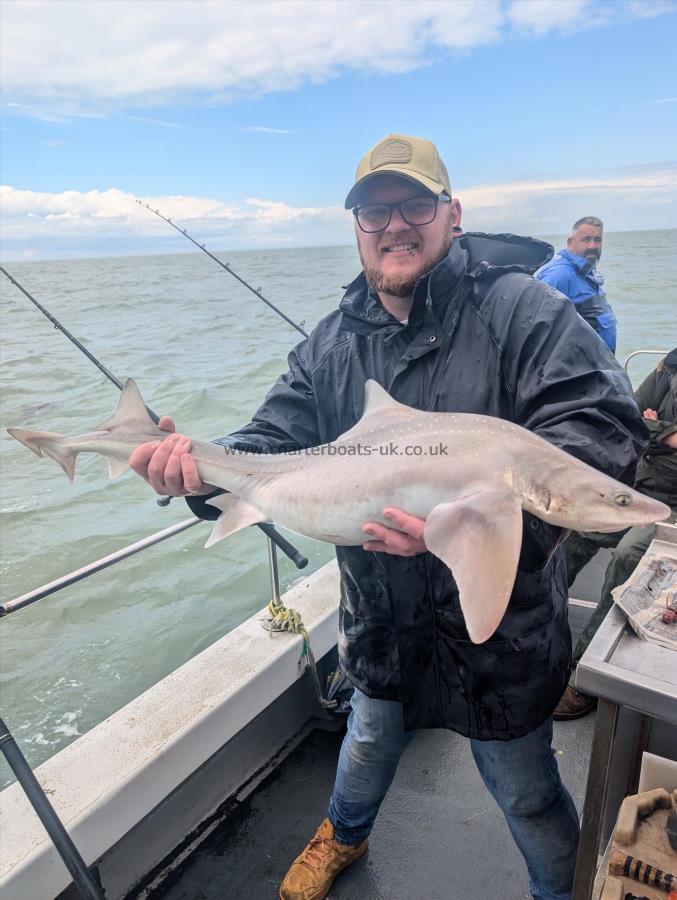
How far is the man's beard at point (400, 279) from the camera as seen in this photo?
2230mm

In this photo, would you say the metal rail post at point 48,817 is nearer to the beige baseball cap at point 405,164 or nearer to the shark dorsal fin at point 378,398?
the shark dorsal fin at point 378,398

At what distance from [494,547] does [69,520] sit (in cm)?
979

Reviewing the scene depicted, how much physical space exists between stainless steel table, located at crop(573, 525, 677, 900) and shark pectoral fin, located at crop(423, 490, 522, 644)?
274mm

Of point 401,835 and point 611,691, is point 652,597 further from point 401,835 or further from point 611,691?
point 401,835

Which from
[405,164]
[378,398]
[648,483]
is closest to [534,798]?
[378,398]

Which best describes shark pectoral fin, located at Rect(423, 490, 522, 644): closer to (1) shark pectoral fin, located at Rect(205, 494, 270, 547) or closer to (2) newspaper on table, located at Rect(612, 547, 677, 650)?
(2) newspaper on table, located at Rect(612, 547, 677, 650)

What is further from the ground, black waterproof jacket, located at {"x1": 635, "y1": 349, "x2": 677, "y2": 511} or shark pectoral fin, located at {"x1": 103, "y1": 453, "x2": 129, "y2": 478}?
shark pectoral fin, located at {"x1": 103, "y1": 453, "x2": 129, "y2": 478}

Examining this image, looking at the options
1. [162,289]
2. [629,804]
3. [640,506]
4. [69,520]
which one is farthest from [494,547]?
[162,289]

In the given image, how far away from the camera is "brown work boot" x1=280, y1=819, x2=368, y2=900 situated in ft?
8.62

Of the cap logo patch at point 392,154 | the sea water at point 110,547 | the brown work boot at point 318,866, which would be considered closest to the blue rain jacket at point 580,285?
the cap logo patch at point 392,154

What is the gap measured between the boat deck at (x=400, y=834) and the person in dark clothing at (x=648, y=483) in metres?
0.81

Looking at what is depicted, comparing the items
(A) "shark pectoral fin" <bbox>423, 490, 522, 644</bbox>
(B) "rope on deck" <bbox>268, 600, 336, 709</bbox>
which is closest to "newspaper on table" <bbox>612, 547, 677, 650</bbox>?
(A) "shark pectoral fin" <bbox>423, 490, 522, 644</bbox>

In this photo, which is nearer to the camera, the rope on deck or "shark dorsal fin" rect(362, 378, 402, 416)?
"shark dorsal fin" rect(362, 378, 402, 416)

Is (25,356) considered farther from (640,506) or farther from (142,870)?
(640,506)
